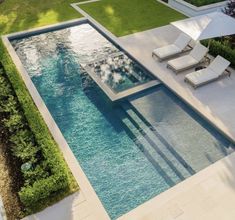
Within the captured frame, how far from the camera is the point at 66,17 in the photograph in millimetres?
20062

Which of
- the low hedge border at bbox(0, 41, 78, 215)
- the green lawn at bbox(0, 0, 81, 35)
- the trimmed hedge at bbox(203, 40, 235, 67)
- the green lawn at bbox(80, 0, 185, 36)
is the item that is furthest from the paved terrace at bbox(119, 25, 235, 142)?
the low hedge border at bbox(0, 41, 78, 215)

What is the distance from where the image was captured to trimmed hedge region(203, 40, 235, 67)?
14.9 metres

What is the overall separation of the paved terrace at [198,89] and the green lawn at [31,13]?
5501mm

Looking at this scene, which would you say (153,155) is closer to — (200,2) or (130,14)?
(130,14)

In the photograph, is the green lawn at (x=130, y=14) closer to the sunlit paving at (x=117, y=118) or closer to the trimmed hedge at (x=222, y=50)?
the sunlit paving at (x=117, y=118)

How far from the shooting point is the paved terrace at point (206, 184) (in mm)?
8844

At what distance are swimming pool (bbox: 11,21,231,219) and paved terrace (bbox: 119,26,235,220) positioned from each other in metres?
0.39

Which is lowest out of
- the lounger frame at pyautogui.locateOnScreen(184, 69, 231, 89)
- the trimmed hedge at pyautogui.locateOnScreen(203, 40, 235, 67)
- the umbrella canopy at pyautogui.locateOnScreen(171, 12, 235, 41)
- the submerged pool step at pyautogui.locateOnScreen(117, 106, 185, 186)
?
the submerged pool step at pyautogui.locateOnScreen(117, 106, 185, 186)

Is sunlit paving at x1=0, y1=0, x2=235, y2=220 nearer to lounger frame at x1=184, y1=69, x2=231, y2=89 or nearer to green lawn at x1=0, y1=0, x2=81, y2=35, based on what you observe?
lounger frame at x1=184, y1=69, x2=231, y2=89

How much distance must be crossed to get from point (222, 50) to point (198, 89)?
319cm

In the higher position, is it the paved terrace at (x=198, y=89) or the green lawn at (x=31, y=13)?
the paved terrace at (x=198, y=89)

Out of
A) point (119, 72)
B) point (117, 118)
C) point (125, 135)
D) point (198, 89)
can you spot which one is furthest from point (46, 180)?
point (198, 89)

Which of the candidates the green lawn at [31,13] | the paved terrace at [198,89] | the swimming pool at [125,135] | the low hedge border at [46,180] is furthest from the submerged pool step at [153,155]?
the green lawn at [31,13]

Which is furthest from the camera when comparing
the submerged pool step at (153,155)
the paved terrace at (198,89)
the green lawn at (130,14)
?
the green lawn at (130,14)
